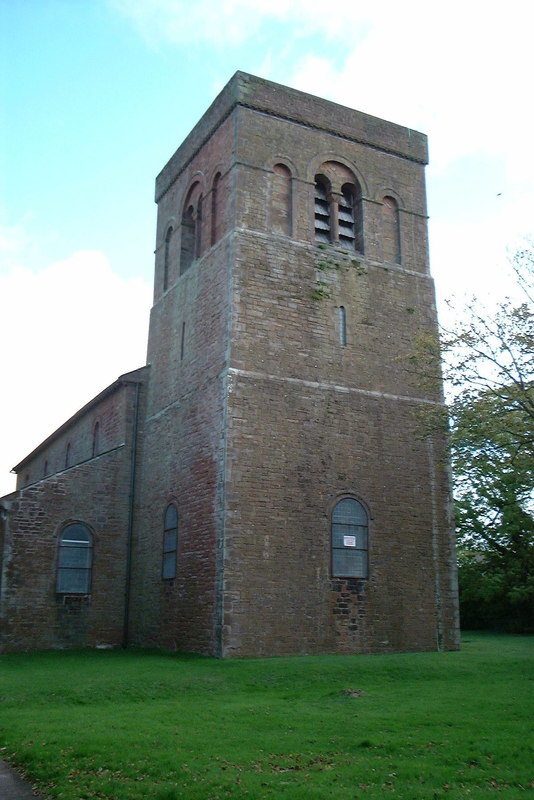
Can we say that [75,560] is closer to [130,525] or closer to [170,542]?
[130,525]

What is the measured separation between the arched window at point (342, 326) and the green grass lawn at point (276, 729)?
8.28 meters

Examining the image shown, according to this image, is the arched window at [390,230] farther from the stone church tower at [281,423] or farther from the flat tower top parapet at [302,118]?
the flat tower top parapet at [302,118]

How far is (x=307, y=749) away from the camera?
9.26m

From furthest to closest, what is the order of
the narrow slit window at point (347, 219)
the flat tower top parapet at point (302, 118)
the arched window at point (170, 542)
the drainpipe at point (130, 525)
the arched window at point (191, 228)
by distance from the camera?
the arched window at point (191, 228), the narrow slit window at point (347, 219), the flat tower top parapet at point (302, 118), the drainpipe at point (130, 525), the arched window at point (170, 542)

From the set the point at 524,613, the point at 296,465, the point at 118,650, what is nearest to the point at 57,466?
the point at 118,650

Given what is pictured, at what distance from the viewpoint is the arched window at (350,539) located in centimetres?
1919

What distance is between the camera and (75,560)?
71.2 ft

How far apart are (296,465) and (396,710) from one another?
8434mm

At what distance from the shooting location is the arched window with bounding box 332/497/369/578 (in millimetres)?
19188

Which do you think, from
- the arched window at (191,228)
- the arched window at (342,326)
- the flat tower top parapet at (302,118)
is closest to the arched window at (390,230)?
the flat tower top parapet at (302,118)

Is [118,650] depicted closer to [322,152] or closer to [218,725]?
[218,725]

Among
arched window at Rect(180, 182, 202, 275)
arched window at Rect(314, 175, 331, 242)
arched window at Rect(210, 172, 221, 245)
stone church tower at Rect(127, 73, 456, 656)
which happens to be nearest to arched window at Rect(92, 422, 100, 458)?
stone church tower at Rect(127, 73, 456, 656)

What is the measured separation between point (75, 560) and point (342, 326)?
31.8ft

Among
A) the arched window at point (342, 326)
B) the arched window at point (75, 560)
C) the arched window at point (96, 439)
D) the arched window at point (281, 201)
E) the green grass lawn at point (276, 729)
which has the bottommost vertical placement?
the green grass lawn at point (276, 729)
